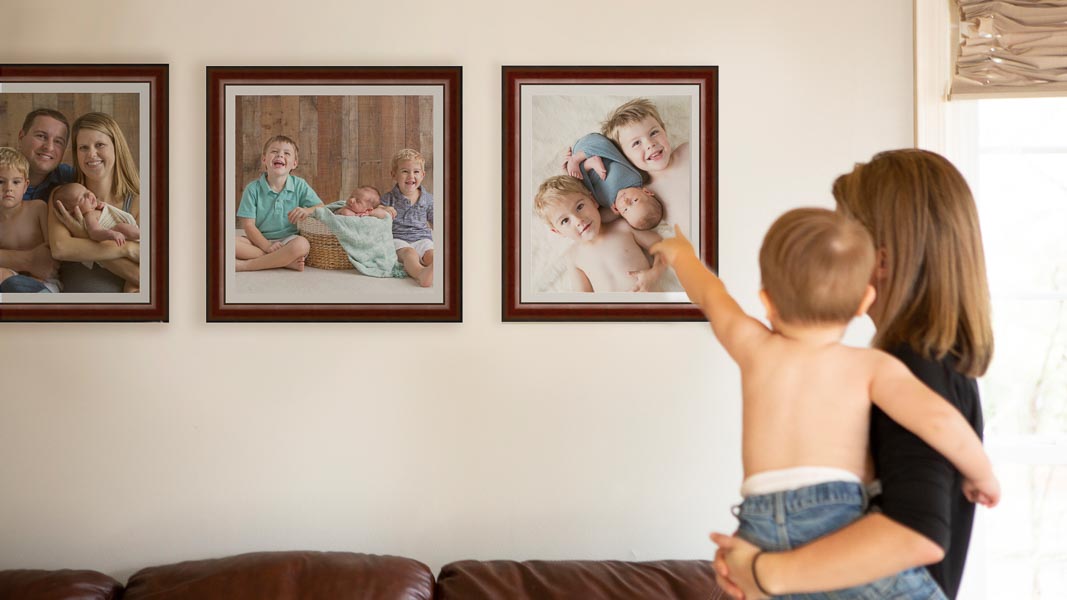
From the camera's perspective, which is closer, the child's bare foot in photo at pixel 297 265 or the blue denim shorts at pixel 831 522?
the blue denim shorts at pixel 831 522

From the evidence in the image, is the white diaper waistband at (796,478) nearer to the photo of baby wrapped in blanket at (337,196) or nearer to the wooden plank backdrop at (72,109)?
the photo of baby wrapped in blanket at (337,196)

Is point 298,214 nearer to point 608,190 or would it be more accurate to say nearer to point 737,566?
point 608,190

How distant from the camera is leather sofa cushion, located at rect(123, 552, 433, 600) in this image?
6.51 ft

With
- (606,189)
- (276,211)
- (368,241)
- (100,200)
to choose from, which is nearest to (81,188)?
(100,200)

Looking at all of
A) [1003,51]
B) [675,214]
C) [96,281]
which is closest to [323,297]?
[96,281]

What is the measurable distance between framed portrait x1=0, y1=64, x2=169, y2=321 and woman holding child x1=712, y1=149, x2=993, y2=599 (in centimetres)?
190

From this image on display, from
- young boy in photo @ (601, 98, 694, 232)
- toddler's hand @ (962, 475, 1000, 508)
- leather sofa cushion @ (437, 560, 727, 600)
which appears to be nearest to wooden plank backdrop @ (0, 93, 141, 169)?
young boy in photo @ (601, 98, 694, 232)

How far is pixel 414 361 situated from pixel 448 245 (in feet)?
1.12

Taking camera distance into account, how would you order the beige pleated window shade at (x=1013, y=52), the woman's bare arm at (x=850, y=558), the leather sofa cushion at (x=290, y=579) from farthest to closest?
the beige pleated window shade at (x=1013, y=52) < the leather sofa cushion at (x=290, y=579) < the woman's bare arm at (x=850, y=558)

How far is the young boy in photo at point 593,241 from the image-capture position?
2299 mm

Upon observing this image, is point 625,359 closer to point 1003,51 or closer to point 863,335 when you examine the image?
point 863,335

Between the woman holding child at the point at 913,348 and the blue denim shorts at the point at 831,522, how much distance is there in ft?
0.08

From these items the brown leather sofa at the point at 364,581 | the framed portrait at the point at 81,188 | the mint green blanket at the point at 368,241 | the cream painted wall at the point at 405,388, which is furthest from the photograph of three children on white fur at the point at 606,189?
the framed portrait at the point at 81,188

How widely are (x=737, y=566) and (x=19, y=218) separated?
220cm
